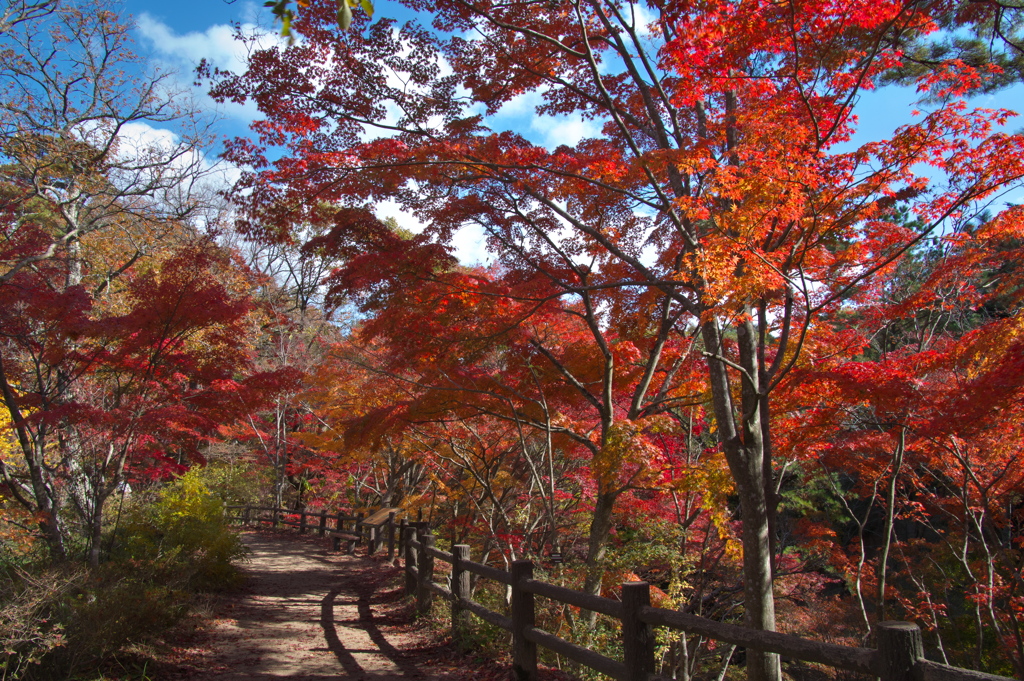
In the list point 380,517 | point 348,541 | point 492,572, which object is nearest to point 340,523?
point 348,541

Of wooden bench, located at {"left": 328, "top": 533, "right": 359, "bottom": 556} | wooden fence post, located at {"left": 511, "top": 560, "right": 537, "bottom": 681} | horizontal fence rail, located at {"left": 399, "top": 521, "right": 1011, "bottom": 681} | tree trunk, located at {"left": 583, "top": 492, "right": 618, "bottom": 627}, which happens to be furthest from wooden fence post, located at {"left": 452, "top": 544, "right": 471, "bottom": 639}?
wooden bench, located at {"left": 328, "top": 533, "right": 359, "bottom": 556}

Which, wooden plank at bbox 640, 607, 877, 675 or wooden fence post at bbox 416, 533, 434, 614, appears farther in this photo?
wooden fence post at bbox 416, 533, 434, 614

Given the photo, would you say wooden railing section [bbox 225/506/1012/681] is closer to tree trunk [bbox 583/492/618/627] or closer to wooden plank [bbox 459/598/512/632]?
wooden plank [bbox 459/598/512/632]

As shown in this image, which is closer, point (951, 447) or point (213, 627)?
point (213, 627)

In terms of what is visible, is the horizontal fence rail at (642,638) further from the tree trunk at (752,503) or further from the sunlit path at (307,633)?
the tree trunk at (752,503)

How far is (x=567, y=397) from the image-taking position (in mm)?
8508

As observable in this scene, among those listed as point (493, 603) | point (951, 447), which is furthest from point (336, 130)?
point (951, 447)

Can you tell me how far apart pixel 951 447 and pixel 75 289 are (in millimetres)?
12094

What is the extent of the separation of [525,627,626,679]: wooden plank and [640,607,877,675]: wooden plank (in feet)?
1.29

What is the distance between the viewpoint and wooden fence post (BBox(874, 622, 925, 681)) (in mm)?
2389

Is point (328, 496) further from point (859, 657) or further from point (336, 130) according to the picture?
point (859, 657)

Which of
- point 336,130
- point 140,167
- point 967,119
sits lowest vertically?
point 967,119

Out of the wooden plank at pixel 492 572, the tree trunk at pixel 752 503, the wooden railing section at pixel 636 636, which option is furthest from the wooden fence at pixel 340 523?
the tree trunk at pixel 752 503

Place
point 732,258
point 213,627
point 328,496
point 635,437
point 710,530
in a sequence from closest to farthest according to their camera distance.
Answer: point 732,258 < point 635,437 < point 213,627 < point 710,530 < point 328,496
